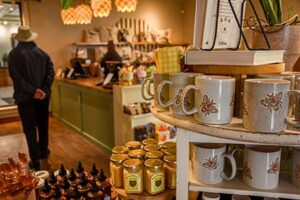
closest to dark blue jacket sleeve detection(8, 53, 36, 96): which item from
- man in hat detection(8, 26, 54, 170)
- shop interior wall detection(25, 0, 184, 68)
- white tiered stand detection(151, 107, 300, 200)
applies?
man in hat detection(8, 26, 54, 170)

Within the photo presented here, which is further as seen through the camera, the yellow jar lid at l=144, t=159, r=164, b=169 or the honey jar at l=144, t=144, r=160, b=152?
the honey jar at l=144, t=144, r=160, b=152

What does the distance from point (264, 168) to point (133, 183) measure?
505 millimetres

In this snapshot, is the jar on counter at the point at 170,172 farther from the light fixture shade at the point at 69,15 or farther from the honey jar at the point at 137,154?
the light fixture shade at the point at 69,15

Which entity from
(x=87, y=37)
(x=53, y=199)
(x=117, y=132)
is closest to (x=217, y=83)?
(x=53, y=199)

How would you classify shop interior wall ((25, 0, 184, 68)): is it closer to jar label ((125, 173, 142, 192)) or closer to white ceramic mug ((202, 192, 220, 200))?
jar label ((125, 173, 142, 192))

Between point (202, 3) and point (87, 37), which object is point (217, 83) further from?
point (87, 37)

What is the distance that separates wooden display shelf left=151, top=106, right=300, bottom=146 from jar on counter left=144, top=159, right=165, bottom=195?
31 cm

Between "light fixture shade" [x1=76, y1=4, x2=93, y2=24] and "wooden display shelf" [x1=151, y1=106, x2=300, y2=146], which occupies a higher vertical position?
"light fixture shade" [x1=76, y1=4, x2=93, y2=24]

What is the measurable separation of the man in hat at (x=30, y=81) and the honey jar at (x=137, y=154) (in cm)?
229

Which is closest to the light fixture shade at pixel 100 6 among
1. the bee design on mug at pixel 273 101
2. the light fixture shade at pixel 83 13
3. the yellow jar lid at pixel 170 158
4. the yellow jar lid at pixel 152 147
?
the light fixture shade at pixel 83 13

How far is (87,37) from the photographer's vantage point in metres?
6.50

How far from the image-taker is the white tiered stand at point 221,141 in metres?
0.78

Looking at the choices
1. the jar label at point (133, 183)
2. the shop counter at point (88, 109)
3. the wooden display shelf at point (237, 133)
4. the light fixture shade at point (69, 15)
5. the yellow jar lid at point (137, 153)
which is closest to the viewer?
the wooden display shelf at point (237, 133)

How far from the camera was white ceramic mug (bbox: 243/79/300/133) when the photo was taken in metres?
0.77
